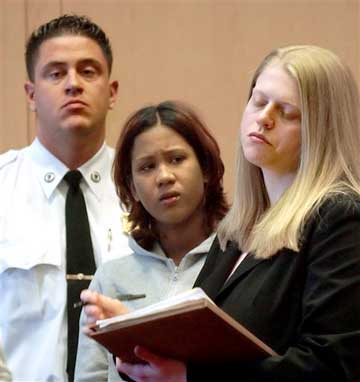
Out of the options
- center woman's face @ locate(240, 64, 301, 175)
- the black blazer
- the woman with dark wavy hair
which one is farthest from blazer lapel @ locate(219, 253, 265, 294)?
the woman with dark wavy hair

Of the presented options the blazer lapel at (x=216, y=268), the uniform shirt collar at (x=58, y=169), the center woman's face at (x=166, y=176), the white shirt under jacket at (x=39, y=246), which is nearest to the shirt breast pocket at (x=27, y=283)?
the white shirt under jacket at (x=39, y=246)

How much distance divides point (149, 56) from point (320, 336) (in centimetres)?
227

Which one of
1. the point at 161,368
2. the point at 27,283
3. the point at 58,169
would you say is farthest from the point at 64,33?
the point at 161,368

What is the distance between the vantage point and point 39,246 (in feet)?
8.84

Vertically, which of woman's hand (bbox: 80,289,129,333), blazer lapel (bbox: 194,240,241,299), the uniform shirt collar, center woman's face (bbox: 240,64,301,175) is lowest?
woman's hand (bbox: 80,289,129,333)

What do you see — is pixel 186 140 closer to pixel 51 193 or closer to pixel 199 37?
pixel 51 193

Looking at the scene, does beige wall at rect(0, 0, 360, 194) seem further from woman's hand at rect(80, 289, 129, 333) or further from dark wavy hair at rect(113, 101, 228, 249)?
woman's hand at rect(80, 289, 129, 333)

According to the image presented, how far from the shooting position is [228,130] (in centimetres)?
364

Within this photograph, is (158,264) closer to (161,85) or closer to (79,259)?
(79,259)

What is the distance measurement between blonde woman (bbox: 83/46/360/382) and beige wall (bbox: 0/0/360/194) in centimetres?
182

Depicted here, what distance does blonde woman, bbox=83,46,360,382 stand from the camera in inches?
62.1

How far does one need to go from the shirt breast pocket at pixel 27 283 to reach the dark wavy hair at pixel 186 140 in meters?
0.43

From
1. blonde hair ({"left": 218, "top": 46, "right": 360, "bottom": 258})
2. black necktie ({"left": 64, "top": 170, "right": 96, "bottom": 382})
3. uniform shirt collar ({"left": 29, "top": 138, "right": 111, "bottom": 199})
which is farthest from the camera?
uniform shirt collar ({"left": 29, "top": 138, "right": 111, "bottom": 199})

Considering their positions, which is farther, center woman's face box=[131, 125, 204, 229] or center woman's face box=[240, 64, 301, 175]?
center woman's face box=[131, 125, 204, 229]
